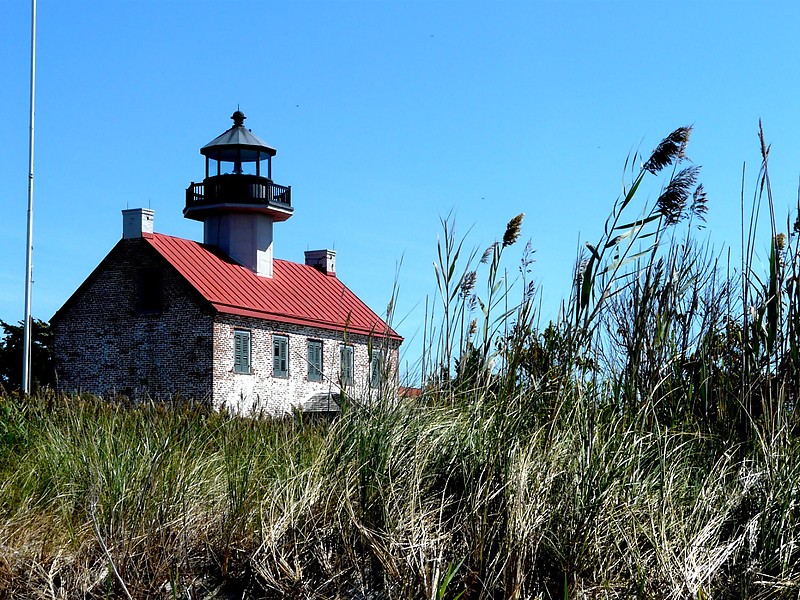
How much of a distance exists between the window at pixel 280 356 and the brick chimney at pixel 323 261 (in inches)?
233

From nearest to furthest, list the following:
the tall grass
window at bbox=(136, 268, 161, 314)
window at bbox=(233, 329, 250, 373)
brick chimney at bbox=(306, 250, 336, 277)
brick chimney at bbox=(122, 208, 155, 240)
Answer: the tall grass
window at bbox=(233, 329, 250, 373)
window at bbox=(136, 268, 161, 314)
brick chimney at bbox=(122, 208, 155, 240)
brick chimney at bbox=(306, 250, 336, 277)

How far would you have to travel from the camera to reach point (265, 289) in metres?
30.6

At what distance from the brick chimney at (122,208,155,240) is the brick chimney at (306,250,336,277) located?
7.67 meters

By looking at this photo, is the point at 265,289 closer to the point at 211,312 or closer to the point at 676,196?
the point at 211,312

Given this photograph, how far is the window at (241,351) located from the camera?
27.7 meters

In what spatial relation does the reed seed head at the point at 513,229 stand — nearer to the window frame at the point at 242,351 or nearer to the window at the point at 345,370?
the window at the point at 345,370

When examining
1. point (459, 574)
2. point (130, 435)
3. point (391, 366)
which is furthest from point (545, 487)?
point (130, 435)

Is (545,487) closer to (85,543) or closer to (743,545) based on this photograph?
(743,545)

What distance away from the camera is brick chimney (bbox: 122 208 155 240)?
2889 cm

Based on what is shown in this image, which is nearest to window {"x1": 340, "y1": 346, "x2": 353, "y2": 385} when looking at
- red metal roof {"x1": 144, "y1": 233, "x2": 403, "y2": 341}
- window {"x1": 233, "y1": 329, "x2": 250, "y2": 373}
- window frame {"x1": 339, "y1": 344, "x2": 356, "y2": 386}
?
window frame {"x1": 339, "y1": 344, "x2": 356, "y2": 386}

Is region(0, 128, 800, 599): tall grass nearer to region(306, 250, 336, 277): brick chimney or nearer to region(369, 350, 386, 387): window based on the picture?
region(369, 350, 386, 387): window

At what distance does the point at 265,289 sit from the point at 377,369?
84.8ft

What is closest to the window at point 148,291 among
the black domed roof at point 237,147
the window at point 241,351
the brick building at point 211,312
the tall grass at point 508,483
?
the brick building at point 211,312

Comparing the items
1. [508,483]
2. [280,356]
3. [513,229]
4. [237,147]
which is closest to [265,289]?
[280,356]
